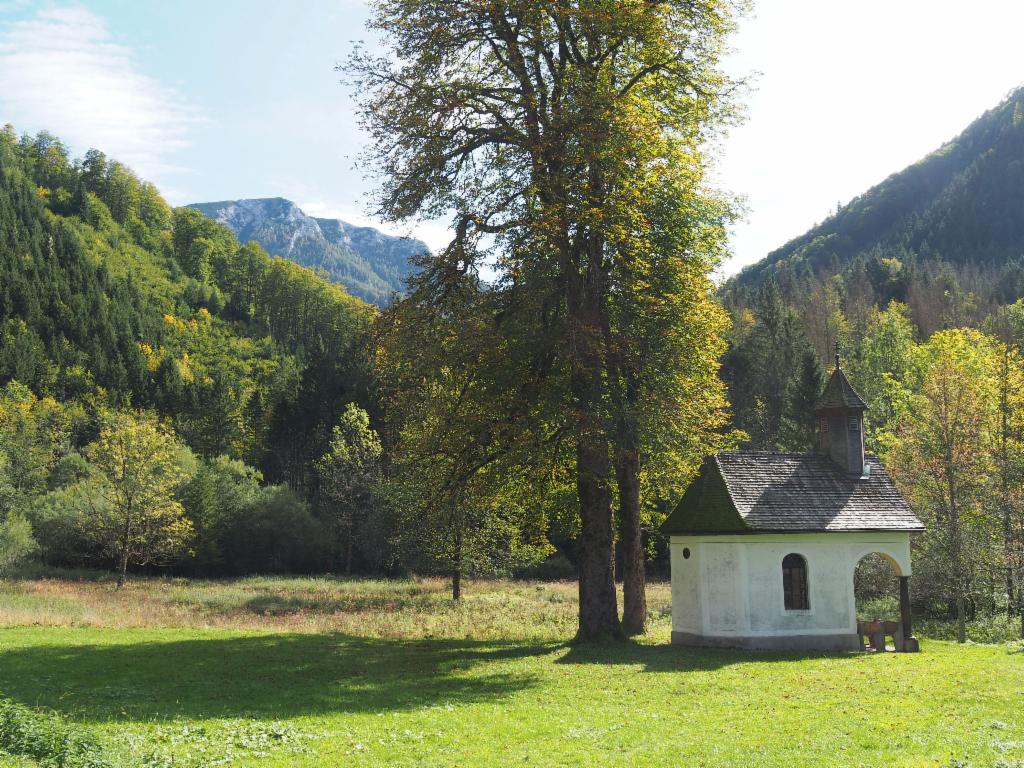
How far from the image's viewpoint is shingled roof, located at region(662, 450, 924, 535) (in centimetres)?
2433

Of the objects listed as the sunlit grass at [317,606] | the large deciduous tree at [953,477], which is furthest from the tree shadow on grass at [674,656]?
the large deciduous tree at [953,477]

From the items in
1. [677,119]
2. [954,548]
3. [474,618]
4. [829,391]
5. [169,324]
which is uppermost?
[169,324]

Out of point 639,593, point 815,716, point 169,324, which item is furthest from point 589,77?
point 169,324

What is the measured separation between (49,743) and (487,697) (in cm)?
805

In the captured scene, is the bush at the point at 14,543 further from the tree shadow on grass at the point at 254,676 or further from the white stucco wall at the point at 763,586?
the white stucco wall at the point at 763,586

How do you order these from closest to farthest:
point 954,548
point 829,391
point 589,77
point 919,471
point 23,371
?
point 589,77, point 829,391, point 954,548, point 919,471, point 23,371

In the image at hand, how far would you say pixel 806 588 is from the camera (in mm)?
24328

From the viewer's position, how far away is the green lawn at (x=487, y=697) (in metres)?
11.0

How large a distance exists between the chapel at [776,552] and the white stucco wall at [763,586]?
29 millimetres

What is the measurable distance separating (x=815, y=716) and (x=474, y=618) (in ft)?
66.4

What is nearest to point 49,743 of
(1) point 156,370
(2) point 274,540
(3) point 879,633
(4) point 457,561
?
(3) point 879,633

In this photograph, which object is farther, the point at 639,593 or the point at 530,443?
the point at 639,593

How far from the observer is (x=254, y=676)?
1770 cm

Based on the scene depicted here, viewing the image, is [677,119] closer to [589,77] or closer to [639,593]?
[589,77]
